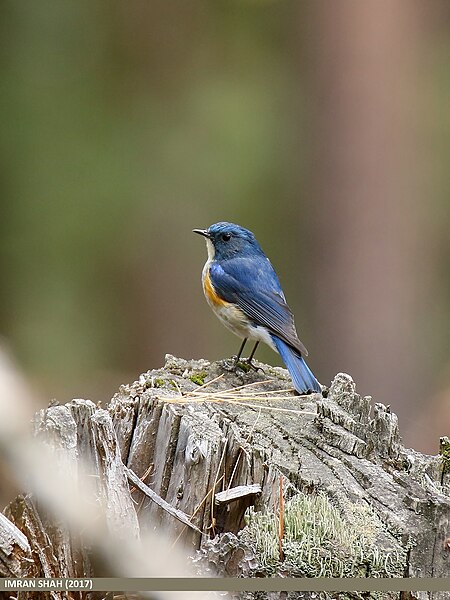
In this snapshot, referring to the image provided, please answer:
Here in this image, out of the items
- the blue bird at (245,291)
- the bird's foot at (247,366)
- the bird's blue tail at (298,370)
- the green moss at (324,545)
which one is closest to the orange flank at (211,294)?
the blue bird at (245,291)

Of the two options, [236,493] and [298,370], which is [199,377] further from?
[236,493]

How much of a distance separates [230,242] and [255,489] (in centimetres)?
268

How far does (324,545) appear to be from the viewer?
2.43m

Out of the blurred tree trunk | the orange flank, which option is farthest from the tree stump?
the blurred tree trunk

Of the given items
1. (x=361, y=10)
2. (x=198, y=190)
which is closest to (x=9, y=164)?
(x=198, y=190)

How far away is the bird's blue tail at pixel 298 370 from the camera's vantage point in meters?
3.87

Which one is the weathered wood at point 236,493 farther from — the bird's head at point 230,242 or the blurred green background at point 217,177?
the blurred green background at point 217,177

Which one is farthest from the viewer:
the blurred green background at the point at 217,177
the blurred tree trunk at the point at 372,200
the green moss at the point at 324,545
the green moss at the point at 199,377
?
the blurred green background at the point at 217,177

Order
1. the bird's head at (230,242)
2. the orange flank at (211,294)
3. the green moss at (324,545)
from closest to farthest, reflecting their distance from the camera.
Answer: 1. the green moss at (324,545)
2. the orange flank at (211,294)
3. the bird's head at (230,242)

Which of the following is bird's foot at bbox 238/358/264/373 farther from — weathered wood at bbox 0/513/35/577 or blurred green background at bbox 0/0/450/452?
blurred green background at bbox 0/0/450/452

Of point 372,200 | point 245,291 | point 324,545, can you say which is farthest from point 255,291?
point 372,200

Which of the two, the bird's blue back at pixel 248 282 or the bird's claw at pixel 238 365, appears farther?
the bird's blue back at pixel 248 282

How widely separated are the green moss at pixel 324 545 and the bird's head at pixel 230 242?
2.81 meters

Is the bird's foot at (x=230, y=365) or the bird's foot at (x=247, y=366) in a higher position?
the bird's foot at (x=247, y=366)
